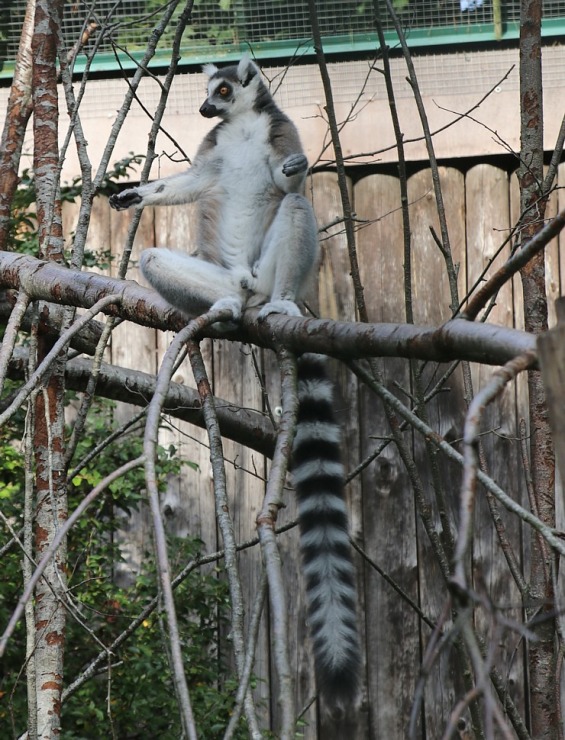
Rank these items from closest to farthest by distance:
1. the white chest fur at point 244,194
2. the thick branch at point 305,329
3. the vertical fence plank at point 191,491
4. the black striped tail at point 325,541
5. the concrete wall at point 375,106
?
the thick branch at point 305,329 → the black striped tail at point 325,541 → the white chest fur at point 244,194 → the vertical fence plank at point 191,491 → the concrete wall at point 375,106

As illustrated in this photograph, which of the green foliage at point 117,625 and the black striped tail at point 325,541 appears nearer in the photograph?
the black striped tail at point 325,541

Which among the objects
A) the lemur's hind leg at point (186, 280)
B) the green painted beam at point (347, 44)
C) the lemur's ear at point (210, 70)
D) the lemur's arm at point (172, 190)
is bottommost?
the lemur's hind leg at point (186, 280)

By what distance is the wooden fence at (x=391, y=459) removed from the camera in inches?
181

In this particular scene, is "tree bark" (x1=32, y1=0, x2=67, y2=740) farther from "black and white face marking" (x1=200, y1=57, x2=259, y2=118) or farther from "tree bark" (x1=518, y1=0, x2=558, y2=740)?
"tree bark" (x1=518, y1=0, x2=558, y2=740)

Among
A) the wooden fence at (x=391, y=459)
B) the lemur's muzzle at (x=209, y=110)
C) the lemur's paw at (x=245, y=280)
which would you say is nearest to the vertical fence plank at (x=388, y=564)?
the wooden fence at (x=391, y=459)

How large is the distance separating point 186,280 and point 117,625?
5.54 ft

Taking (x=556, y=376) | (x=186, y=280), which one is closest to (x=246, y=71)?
(x=186, y=280)

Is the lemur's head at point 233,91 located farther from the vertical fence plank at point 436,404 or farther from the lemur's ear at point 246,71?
the vertical fence plank at point 436,404

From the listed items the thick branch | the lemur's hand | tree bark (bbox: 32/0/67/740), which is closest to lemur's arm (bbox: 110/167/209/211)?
the lemur's hand

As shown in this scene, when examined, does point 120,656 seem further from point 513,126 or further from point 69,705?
point 513,126

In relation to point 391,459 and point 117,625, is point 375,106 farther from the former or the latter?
point 117,625

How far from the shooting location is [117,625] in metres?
4.28

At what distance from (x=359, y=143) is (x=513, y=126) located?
0.81m

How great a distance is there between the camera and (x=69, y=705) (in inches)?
160
